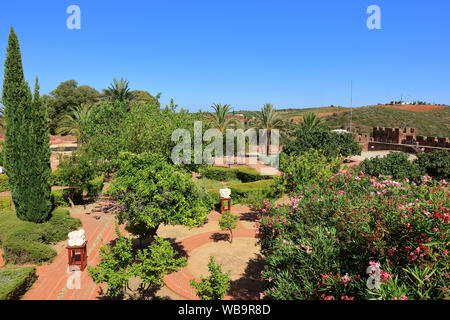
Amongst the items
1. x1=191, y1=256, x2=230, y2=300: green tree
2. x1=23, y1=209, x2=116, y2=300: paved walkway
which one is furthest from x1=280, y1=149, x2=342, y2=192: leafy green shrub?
x1=23, y1=209, x2=116, y2=300: paved walkway

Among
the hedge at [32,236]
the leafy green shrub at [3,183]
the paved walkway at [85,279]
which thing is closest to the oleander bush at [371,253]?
the paved walkway at [85,279]

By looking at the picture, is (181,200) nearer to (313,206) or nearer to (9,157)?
(313,206)

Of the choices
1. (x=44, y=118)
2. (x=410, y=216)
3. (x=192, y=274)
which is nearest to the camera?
(x=410, y=216)

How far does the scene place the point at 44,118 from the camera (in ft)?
54.1

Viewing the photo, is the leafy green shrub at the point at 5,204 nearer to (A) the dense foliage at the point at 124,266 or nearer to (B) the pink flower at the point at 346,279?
(A) the dense foliage at the point at 124,266

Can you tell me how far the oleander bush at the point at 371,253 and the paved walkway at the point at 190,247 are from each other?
468 cm

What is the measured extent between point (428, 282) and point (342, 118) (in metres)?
100

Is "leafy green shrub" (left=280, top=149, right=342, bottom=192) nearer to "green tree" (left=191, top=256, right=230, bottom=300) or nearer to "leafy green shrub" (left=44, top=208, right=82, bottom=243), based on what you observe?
"green tree" (left=191, top=256, right=230, bottom=300)

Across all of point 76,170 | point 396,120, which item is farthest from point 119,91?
point 396,120

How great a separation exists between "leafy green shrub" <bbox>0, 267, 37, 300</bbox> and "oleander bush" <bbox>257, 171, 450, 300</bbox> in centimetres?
1000
